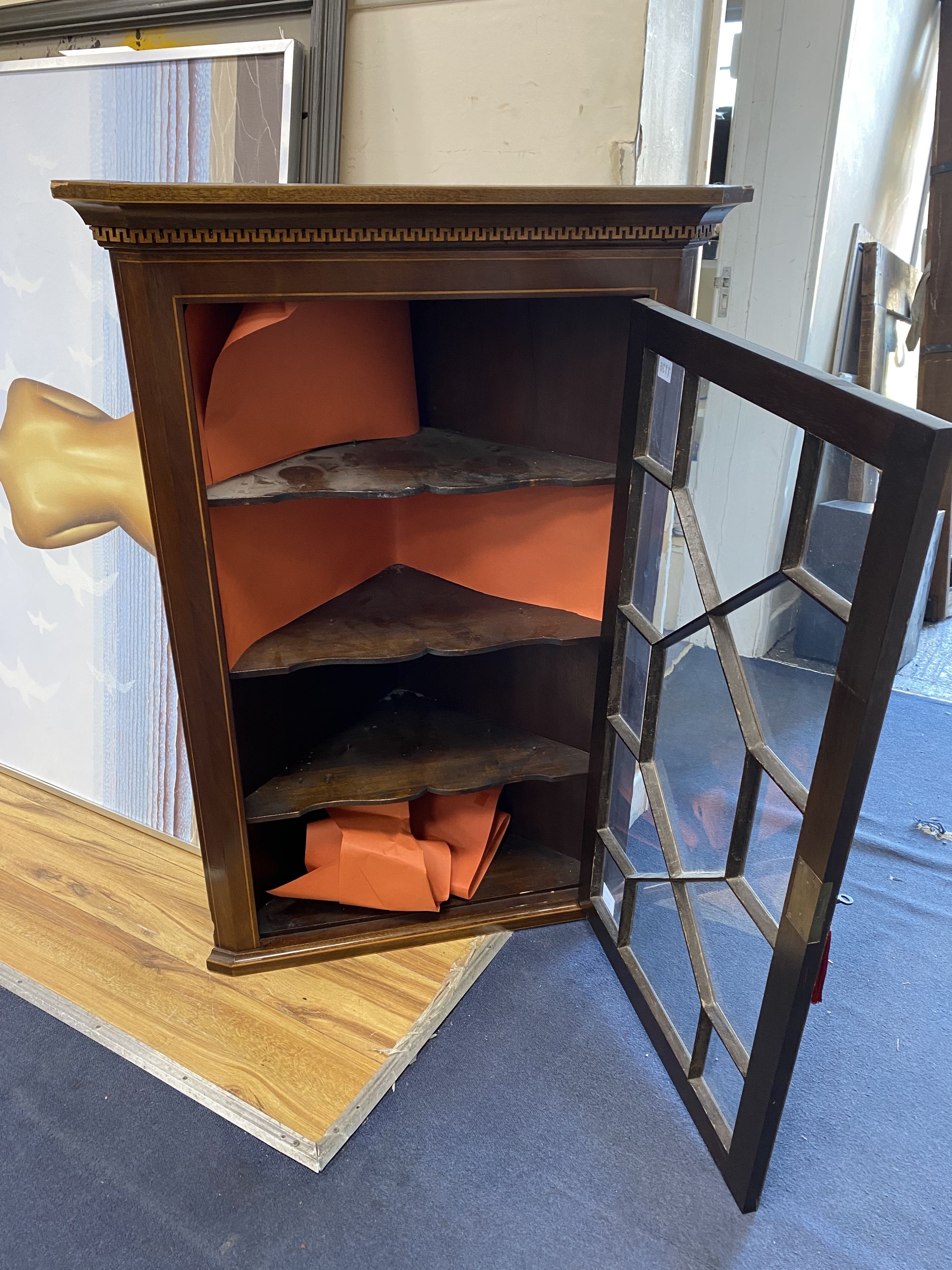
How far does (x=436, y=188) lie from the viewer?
3.62ft

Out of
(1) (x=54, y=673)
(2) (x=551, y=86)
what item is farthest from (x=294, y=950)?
(2) (x=551, y=86)

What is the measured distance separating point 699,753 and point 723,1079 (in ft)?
1.54

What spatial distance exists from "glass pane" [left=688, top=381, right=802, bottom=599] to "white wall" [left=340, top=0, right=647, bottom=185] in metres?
0.47

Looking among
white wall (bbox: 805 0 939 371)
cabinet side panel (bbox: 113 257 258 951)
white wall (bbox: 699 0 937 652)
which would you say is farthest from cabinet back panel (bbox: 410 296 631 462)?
white wall (bbox: 699 0 937 652)

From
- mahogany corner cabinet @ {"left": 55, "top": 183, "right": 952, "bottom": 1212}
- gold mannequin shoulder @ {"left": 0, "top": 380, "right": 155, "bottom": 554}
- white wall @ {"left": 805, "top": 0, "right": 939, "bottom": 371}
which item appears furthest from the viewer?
white wall @ {"left": 805, "top": 0, "right": 939, "bottom": 371}

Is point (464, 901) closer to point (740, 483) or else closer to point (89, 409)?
point (740, 483)

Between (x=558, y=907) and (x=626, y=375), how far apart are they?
101 cm

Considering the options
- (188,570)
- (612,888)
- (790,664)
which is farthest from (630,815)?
(188,570)

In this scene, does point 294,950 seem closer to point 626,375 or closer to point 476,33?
point 626,375

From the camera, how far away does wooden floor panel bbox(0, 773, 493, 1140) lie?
4.72 ft

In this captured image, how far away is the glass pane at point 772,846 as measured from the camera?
106cm

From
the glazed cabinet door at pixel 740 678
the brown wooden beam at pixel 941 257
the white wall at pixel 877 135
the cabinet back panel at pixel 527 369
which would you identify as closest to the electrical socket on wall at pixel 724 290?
the white wall at pixel 877 135

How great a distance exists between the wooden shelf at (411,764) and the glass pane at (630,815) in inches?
3.0

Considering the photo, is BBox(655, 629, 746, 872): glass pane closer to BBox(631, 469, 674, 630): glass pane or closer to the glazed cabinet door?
the glazed cabinet door
